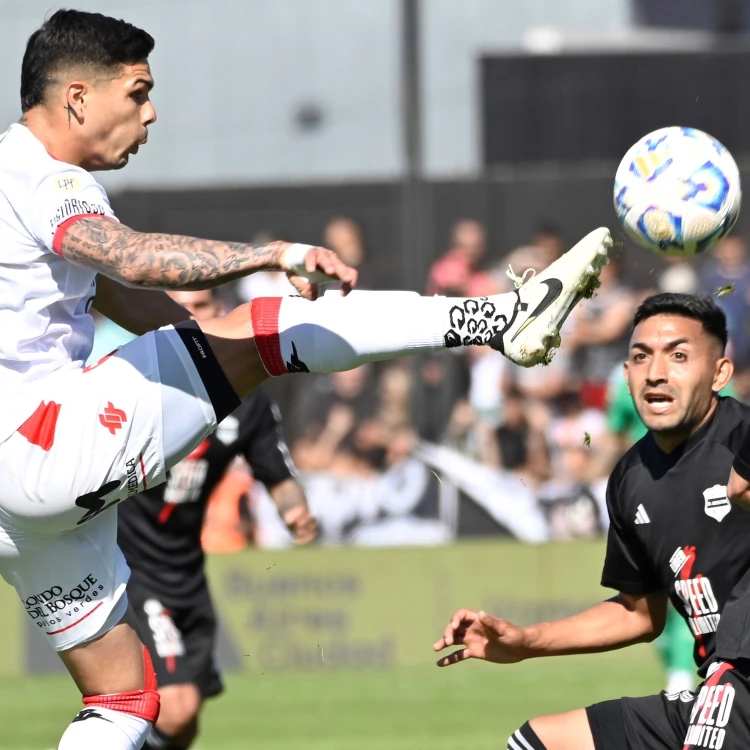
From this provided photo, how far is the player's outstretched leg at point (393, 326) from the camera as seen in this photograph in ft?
15.5

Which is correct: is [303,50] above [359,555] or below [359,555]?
above

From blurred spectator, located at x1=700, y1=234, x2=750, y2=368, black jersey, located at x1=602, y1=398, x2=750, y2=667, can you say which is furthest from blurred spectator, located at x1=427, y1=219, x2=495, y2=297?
black jersey, located at x1=602, y1=398, x2=750, y2=667

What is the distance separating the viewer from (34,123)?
4.84 meters

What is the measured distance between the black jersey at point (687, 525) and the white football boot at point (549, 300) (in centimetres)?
70

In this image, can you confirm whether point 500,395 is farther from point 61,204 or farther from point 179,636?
point 61,204

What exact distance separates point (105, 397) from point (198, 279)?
1.68 feet

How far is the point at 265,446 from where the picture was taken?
25.9 feet

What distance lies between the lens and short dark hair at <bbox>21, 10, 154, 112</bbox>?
479 cm

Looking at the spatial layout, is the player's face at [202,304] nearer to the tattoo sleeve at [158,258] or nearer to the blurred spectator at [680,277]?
the tattoo sleeve at [158,258]

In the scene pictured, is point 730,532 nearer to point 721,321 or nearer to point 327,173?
point 721,321

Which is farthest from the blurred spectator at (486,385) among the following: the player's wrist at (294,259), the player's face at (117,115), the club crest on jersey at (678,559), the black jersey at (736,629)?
the player's wrist at (294,259)

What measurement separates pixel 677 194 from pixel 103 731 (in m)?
2.54

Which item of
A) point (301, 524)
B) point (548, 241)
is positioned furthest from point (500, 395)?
point (301, 524)

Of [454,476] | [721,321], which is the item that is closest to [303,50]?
[454,476]
